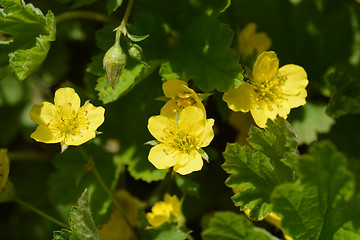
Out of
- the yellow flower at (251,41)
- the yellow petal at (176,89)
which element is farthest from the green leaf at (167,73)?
the yellow flower at (251,41)

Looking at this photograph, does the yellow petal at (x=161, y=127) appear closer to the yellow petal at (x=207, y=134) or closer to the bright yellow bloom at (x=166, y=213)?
the yellow petal at (x=207, y=134)

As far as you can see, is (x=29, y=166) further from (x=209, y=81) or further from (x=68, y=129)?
(x=209, y=81)

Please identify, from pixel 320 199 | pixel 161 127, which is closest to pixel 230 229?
pixel 320 199

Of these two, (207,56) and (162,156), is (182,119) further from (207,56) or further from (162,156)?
(207,56)

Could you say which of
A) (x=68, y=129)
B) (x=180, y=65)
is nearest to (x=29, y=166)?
(x=68, y=129)

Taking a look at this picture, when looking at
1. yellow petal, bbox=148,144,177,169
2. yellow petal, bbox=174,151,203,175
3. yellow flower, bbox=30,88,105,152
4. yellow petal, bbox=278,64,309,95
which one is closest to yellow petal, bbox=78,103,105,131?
yellow flower, bbox=30,88,105,152

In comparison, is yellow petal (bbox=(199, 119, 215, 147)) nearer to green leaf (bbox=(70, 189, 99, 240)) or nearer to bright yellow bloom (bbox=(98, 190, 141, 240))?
green leaf (bbox=(70, 189, 99, 240))

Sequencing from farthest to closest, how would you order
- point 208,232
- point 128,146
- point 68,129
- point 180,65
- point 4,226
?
point 4,226 → point 128,146 → point 180,65 → point 68,129 → point 208,232
